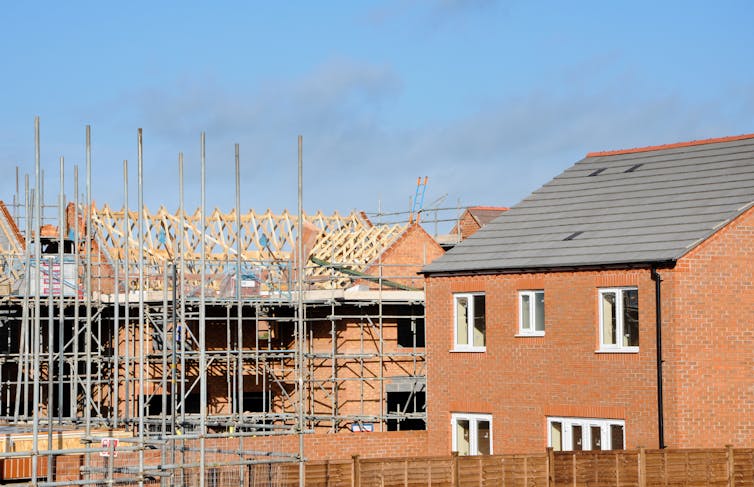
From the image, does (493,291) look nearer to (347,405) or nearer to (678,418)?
(678,418)

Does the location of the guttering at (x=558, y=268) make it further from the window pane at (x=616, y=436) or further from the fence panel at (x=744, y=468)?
the fence panel at (x=744, y=468)

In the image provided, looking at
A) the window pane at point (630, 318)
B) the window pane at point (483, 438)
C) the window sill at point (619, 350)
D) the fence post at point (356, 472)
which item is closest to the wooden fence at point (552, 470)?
the fence post at point (356, 472)

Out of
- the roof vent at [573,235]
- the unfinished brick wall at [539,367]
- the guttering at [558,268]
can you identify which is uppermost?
the roof vent at [573,235]

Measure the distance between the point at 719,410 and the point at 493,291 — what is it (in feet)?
19.2

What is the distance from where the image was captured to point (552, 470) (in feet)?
76.6

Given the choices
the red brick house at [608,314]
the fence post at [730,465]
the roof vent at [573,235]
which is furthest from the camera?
the roof vent at [573,235]

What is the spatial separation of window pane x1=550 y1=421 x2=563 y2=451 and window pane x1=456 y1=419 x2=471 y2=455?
8.52 feet

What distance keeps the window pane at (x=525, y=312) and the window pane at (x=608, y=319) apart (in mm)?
2072

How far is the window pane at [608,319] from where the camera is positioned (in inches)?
1105

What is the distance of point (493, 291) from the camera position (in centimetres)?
3030

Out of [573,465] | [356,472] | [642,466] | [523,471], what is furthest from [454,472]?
[642,466]

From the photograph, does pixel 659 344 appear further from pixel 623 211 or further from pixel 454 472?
pixel 454 472

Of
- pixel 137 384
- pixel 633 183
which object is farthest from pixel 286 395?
pixel 633 183

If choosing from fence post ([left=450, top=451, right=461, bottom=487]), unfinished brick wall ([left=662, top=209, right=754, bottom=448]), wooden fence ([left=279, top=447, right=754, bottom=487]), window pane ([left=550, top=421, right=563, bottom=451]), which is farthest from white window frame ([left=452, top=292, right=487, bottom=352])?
fence post ([left=450, top=451, right=461, bottom=487])
